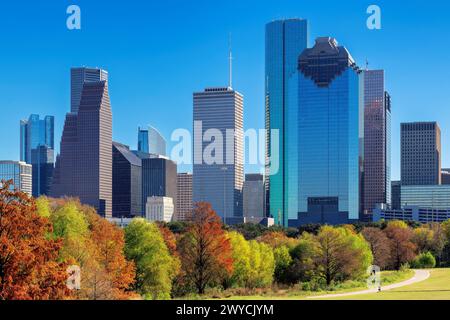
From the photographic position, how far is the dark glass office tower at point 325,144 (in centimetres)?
17388

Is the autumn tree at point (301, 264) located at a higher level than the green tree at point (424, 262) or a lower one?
higher

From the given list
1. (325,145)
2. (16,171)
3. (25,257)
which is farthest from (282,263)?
(16,171)

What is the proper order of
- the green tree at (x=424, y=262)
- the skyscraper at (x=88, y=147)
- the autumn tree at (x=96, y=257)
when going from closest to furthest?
the autumn tree at (x=96, y=257)
the green tree at (x=424, y=262)
the skyscraper at (x=88, y=147)

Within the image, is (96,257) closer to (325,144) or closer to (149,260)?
(149,260)

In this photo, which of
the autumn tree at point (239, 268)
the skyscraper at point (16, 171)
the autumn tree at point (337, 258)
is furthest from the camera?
the skyscraper at point (16, 171)

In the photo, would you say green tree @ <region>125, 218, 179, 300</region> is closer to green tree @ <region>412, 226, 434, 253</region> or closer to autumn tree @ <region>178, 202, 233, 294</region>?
autumn tree @ <region>178, 202, 233, 294</region>

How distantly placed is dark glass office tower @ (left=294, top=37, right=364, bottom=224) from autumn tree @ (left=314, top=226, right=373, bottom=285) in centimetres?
12429

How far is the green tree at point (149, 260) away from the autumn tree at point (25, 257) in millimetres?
14451

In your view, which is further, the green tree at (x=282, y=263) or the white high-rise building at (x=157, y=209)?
the white high-rise building at (x=157, y=209)

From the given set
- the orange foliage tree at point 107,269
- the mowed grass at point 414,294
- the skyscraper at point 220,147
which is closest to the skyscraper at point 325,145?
the skyscraper at point 220,147

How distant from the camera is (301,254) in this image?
50250mm

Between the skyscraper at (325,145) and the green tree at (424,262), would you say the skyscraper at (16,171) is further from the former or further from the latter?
the green tree at (424,262)

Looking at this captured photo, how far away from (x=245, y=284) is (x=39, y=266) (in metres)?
25.4

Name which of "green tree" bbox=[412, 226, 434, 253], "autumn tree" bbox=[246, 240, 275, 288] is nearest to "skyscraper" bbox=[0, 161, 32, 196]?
"green tree" bbox=[412, 226, 434, 253]
